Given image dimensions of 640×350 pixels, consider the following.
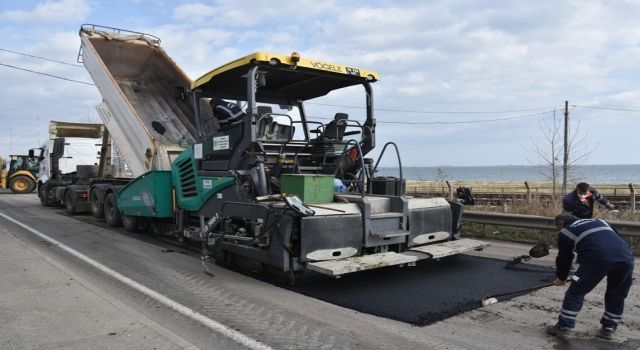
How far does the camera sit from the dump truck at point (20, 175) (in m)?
24.9

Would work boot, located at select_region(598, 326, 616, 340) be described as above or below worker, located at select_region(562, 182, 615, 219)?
below

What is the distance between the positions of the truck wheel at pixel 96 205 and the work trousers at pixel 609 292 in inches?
416

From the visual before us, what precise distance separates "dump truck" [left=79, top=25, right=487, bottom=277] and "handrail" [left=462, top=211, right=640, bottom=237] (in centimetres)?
273

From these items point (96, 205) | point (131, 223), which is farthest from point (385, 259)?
point (96, 205)

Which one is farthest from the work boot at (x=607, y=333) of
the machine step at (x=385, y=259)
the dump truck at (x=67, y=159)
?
the dump truck at (x=67, y=159)

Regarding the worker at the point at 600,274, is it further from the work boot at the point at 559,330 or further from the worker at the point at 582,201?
the worker at the point at 582,201

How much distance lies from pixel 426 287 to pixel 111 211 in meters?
7.97

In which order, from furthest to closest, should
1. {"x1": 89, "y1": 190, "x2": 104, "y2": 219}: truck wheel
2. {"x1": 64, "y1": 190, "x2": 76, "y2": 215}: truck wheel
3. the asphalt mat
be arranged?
{"x1": 64, "y1": 190, "x2": 76, "y2": 215}: truck wheel < {"x1": 89, "y1": 190, "x2": 104, "y2": 219}: truck wheel < the asphalt mat

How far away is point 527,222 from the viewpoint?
30.6 feet

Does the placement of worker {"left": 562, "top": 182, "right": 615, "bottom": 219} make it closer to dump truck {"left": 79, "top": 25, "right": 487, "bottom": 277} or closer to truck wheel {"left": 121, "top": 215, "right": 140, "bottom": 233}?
dump truck {"left": 79, "top": 25, "right": 487, "bottom": 277}

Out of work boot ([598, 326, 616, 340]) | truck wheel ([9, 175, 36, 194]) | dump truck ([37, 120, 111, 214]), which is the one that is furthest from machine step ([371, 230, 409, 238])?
truck wheel ([9, 175, 36, 194])

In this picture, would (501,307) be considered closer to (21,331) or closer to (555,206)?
(21,331)

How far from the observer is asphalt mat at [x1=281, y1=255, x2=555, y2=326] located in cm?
489

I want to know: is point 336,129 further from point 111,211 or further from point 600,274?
point 111,211
